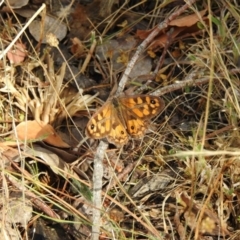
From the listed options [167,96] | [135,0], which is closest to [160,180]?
[167,96]

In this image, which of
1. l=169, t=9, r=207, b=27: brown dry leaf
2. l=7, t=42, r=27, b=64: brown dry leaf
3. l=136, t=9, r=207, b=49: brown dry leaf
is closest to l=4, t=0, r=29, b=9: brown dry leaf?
A: l=7, t=42, r=27, b=64: brown dry leaf

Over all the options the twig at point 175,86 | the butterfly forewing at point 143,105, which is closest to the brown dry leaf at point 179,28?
the twig at point 175,86

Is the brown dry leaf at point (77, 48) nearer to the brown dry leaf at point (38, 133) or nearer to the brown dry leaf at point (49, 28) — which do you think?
the brown dry leaf at point (49, 28)

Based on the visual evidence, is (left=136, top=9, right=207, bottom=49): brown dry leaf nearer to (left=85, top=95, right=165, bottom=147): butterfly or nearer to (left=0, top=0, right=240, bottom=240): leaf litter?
(left=0, top=0, right=240, bottom=240): leaf litter

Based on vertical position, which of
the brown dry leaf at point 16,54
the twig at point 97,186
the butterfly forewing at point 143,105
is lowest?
the twig at point 97,186

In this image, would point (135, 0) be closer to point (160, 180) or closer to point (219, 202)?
point (160, 180)

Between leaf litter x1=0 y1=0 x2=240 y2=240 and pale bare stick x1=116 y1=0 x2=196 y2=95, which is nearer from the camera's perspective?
leaf litter x1=0 y1=0 x2=240 y2=240

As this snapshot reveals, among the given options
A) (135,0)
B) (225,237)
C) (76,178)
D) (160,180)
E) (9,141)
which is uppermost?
(135,0)
